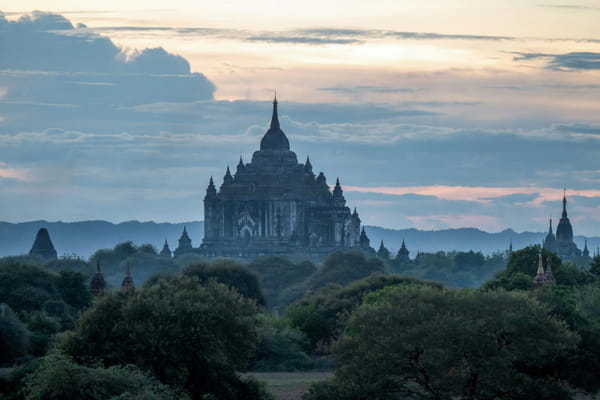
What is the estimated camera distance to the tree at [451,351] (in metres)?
67.8

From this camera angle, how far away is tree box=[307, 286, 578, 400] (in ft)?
222

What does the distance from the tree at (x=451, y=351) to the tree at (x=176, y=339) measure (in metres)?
3.73

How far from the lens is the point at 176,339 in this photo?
68.3 meters

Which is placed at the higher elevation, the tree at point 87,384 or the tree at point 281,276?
the tree at point 281,276

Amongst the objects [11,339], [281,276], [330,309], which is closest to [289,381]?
[11,339]

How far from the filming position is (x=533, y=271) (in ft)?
392

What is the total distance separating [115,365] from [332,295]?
43.8 m

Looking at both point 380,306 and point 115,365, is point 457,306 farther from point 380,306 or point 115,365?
point 115,365

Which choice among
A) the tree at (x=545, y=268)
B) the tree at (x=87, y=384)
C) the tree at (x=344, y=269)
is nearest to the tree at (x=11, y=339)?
the tree at (x=87, y=384)

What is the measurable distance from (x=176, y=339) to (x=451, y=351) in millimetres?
10175

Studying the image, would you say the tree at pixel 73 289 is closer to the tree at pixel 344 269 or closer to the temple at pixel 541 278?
the temple at pixel 541 278

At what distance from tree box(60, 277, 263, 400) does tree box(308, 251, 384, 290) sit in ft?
274

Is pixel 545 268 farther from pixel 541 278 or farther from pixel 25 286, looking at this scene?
pixel 25 286

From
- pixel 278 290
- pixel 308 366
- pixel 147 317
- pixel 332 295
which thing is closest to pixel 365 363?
pixel 147 317
